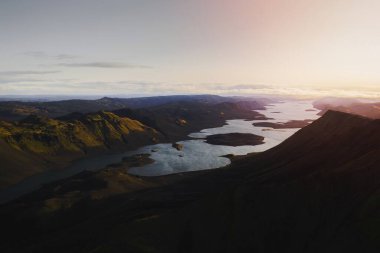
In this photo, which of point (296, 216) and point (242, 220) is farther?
point (242, 220)

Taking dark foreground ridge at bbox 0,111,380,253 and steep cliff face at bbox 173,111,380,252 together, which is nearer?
steep cliff face at bbox 173,111,380,252

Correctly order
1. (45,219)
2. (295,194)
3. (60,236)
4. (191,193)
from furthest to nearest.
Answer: (191,193), (45,219), (60,236), (295,194)

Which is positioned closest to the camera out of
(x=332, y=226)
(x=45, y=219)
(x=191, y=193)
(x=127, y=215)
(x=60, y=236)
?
(x=332, y=226)

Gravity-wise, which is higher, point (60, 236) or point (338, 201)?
point (338, 201)

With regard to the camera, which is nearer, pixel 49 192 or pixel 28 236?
pixel 28 236

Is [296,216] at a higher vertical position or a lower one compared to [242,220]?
higher

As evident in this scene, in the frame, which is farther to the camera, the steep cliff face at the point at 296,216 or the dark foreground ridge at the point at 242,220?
the dark foreground ridge at the point at 242,220

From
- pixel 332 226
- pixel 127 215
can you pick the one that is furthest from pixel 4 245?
pixel 332 226

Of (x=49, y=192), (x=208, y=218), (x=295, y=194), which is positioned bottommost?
(x=49, y=192)

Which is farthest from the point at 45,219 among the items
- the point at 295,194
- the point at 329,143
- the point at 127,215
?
the point at 329,143

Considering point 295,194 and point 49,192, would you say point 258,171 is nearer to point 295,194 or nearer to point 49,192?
point 295,194
